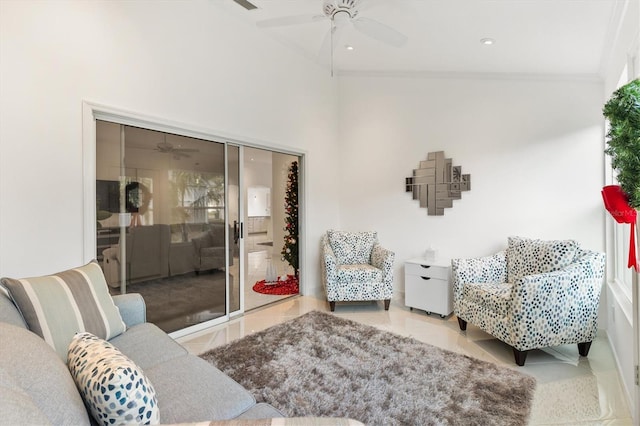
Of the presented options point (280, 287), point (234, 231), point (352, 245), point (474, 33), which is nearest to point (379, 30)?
point (474, 33)

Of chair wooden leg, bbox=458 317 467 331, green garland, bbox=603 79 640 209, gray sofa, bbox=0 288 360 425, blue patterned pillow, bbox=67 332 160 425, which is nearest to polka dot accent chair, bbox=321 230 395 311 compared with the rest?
chair wooden leg, bbox=458 317 467 331

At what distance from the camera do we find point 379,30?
2.62 meters

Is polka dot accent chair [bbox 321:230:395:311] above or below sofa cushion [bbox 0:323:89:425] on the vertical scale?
below

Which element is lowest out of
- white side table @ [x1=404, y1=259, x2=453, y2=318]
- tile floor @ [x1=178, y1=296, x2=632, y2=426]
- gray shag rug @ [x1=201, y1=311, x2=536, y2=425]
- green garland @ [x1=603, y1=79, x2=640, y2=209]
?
tile floor @ [x1=178, y1=296, x2=632, y2=426]

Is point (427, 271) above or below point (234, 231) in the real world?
below

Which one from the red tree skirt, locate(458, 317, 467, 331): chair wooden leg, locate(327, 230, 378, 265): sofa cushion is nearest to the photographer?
locate(458, 317, 467, 331): chair wooden leg

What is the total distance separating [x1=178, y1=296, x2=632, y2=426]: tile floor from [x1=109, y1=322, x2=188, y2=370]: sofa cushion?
1070 mm

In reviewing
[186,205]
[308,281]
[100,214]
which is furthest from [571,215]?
[100,214]

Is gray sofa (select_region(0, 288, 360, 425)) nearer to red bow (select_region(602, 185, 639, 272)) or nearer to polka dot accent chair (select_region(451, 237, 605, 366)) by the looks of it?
red bow (select_region(602, 185, 639, 272))

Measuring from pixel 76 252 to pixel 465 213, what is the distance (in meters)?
4.01

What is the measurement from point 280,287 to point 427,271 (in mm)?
2299

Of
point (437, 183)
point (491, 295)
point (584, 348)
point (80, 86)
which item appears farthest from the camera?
point (437, 183)

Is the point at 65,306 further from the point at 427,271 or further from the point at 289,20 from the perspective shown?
the point at 427,271

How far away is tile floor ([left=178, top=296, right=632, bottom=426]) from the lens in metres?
2.01
